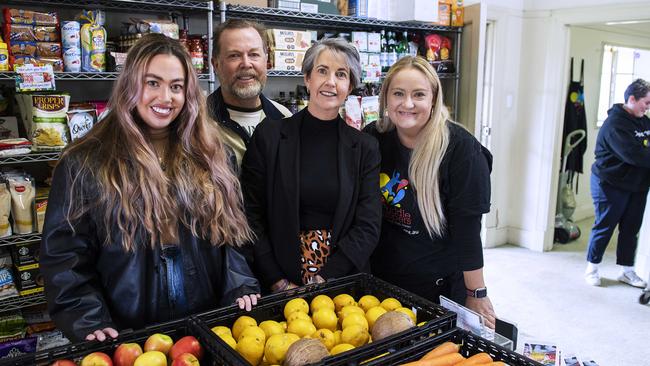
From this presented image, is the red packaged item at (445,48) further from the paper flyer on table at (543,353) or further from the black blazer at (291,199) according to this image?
the paper flyer on table at (543,353)

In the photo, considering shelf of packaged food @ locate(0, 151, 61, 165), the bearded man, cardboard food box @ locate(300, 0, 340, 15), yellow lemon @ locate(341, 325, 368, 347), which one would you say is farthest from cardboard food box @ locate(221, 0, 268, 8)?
yellow lemon @ locate(341, 325, 368, 347)

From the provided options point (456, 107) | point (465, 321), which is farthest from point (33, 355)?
point (456, 107)

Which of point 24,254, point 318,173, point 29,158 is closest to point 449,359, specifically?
point 318,173

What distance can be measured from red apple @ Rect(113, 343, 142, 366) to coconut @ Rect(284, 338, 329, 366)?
1.05 feet

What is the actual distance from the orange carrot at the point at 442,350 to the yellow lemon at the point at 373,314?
0.60 ft

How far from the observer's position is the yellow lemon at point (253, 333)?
1109 mm

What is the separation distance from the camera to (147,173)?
4.57 feet

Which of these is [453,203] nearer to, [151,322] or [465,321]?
[465,321]

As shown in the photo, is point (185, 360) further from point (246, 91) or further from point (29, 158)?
point (29, 158)

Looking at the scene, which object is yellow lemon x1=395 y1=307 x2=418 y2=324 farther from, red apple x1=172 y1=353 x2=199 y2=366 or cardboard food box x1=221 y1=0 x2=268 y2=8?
cardboard food box x1=221 y1=0 x2=268 y2=8

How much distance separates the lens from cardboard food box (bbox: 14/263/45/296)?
2.46 meters

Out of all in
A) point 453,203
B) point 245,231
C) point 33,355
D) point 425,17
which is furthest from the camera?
point 425,17

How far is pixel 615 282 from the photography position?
13.9ft

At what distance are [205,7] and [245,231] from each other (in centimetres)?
164
